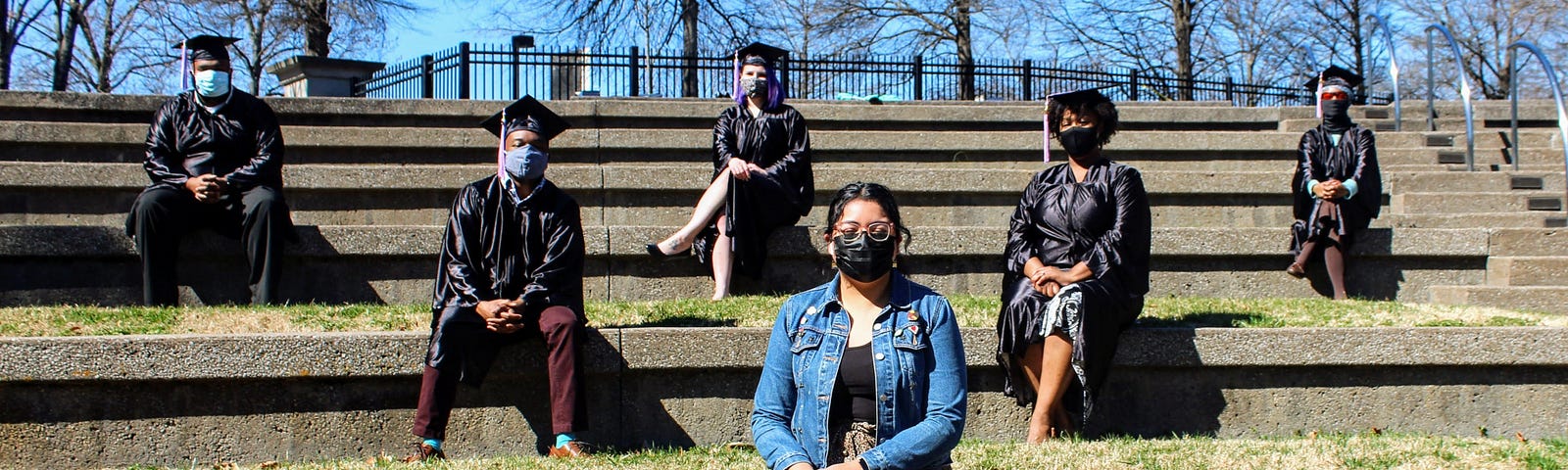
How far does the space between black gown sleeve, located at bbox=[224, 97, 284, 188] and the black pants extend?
0.12 m

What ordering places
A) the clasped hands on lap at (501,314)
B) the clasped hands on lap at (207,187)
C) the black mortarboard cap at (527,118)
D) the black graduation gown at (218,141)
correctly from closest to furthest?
the clasped hands on lap at (501,314) → the black mortarboard cap at (527,118) → the clasped hands on lap at (207,187) → the black graduation gown at (218,141)

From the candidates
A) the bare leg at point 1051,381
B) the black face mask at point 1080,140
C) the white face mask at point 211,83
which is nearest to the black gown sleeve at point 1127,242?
the black face mask at point 1080,140

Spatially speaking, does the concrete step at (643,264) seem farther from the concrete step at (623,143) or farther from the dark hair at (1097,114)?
the concrete step at (623,143)

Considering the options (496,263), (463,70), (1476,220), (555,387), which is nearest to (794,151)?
(496,263)

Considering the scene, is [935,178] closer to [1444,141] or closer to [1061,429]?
[1061,429]

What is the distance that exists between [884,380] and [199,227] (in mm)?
5263

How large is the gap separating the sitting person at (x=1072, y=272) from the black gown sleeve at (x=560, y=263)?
197 centimetres

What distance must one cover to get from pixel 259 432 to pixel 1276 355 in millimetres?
4661

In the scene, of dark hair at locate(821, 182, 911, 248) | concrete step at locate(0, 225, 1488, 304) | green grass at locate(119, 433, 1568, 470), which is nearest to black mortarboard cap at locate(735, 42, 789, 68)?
Result: concrete step at locate(0, 225, 1488, 304)

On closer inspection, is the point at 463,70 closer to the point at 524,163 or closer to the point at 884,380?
the point at 524,163

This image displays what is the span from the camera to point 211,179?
7434 millimetres

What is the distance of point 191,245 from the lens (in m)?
7.60

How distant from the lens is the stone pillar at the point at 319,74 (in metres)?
17.0

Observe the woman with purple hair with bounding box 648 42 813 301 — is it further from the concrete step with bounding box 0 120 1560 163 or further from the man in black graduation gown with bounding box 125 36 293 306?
the concrete step with bounding box 0 120 1560 163
